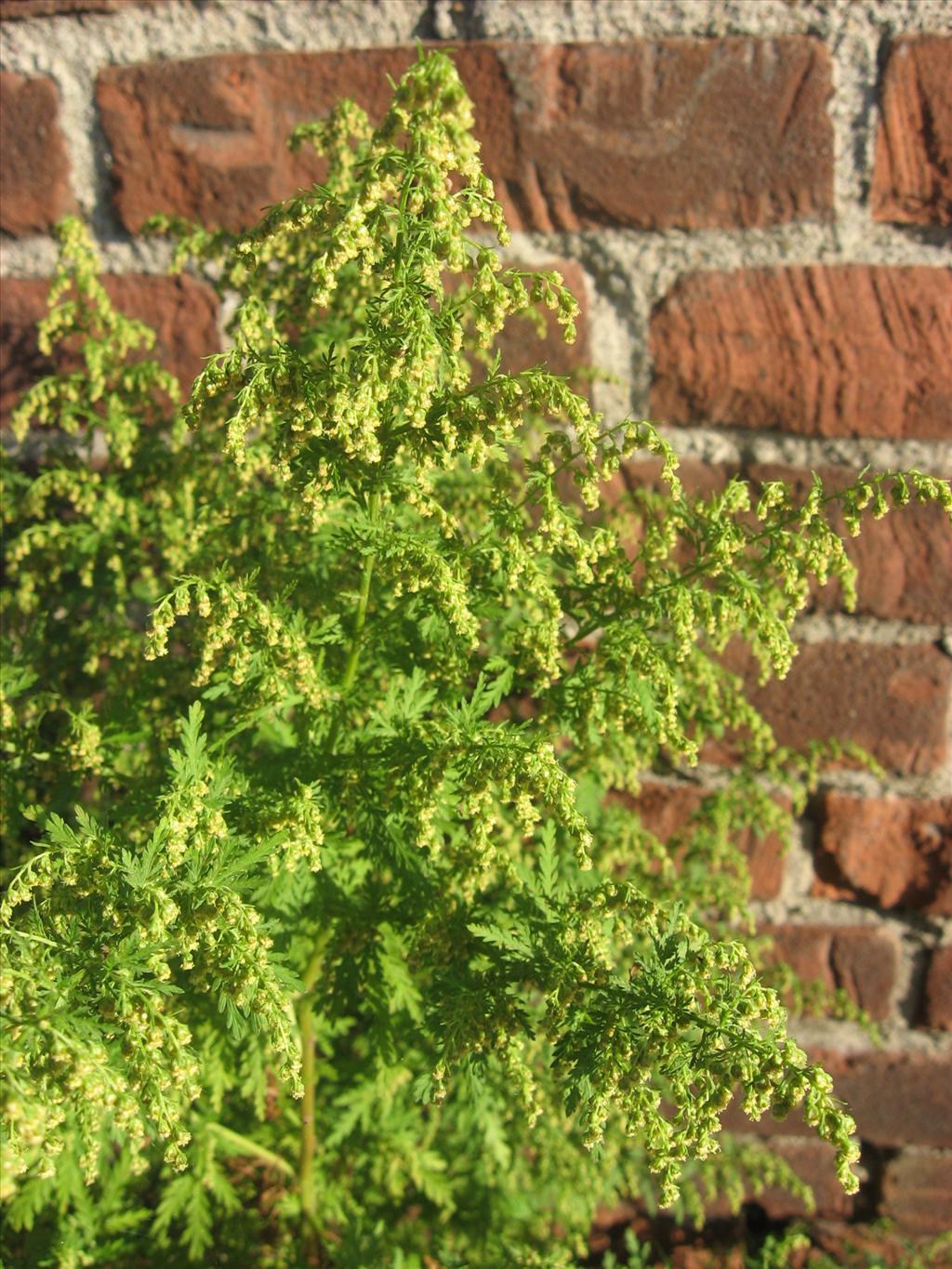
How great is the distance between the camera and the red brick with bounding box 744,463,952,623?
1.81m

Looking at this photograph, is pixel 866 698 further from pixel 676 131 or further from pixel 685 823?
pixel 676 131

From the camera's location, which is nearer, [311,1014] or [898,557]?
[311,1014]

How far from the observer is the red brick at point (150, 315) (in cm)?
184

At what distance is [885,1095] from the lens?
2.14 meters

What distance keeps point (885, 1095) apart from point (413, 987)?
4.33 feet

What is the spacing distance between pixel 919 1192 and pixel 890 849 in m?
0.80

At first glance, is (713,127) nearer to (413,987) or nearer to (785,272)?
(785,272)

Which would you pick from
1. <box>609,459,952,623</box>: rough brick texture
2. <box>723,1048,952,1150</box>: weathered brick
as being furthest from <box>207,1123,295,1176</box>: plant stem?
<box>609,459,952,623</box>: rough brick texture

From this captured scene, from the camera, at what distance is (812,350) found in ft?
5.75

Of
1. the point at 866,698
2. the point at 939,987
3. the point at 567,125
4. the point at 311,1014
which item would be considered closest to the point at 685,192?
the point at 567,125

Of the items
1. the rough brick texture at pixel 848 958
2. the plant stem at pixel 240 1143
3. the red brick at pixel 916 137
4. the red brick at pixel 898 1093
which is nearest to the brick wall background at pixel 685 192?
the red brick at pixel 916 137

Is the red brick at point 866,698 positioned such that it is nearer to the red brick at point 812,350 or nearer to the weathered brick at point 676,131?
the red brick at point 812,350

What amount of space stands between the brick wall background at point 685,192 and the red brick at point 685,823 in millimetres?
211

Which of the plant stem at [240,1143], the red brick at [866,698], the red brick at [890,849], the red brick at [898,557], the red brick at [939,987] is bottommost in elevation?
the plant stem at [240,1143]
